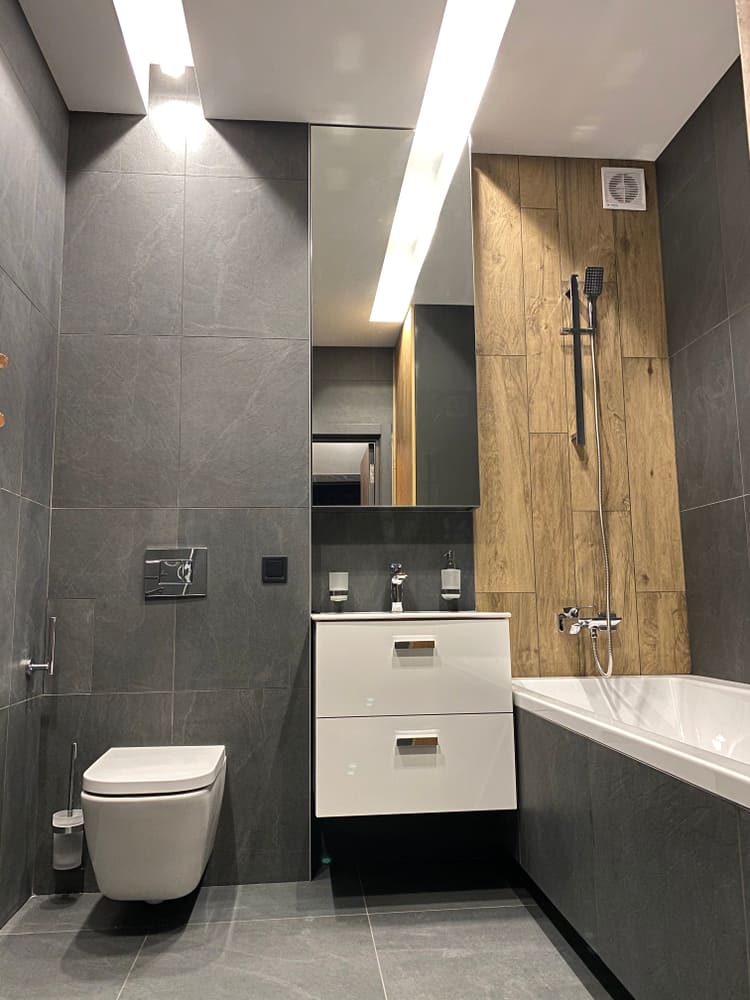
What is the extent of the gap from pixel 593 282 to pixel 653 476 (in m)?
0.78

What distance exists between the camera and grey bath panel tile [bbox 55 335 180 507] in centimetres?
259

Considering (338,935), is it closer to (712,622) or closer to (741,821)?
(741,821)

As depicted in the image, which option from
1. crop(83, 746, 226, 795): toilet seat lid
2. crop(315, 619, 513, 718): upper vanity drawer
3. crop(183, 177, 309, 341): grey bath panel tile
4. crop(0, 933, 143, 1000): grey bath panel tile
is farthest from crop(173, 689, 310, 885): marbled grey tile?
crop(183, 177, 309, 341): grey bath panel tile

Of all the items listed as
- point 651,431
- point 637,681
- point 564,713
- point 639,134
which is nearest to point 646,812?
point 564,713

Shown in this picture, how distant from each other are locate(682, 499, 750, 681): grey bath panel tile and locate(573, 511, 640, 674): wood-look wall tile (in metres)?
0.21

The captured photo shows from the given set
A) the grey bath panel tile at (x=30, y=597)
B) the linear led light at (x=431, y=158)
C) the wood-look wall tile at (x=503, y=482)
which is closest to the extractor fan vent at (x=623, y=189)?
the linear led light at (x=431, y=158)

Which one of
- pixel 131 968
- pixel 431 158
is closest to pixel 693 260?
pixel 431 158

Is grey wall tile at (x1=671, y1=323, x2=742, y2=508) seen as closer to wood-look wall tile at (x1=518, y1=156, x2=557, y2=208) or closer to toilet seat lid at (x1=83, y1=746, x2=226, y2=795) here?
wood-look wall tile at (x1=518, y1=156, x2=557, y2=208)

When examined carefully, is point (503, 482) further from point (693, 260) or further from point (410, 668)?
point (693, 260)

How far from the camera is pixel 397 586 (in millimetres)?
2770

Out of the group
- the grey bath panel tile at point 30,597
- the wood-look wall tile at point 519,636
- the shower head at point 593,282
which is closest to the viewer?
the grey bath panel tile at point 30,597

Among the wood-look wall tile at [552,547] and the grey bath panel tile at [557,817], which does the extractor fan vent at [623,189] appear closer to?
the wood-look wall tile at [552,547]

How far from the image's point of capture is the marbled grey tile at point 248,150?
9.14ft

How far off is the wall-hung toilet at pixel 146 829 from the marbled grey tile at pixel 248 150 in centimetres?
207
